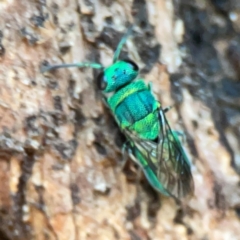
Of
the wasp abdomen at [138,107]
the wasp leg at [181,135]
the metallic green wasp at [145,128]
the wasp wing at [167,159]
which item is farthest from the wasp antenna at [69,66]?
the wasp leg at [181,135]

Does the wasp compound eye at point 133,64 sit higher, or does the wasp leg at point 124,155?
the wasp compound eye at point 133,64

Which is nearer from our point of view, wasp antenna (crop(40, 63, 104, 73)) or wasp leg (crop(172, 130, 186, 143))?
wasp antenna (crop(40, 63, 104, 73))

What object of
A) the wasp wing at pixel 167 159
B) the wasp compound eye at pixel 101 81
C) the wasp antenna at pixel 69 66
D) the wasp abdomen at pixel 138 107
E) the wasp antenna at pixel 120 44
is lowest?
the wasp wing at pixel 167 159

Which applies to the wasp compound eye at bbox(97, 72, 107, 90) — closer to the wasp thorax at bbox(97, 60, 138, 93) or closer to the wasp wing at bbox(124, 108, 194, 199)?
the wasp thorax at bbox(97, 60, 138, 93)

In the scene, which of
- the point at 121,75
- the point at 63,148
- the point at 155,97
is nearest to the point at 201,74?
the point at 155,97

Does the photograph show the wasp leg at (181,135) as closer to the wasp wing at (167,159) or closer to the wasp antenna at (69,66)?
the wasp wing at (167,159)

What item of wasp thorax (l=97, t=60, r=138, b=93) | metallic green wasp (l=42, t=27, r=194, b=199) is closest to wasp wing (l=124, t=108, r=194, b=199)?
metallic green wasp (l=42, t=27, r=194, b=199)

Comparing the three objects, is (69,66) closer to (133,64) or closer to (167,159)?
(133,64)

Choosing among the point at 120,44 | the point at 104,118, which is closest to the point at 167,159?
the point at 104,118

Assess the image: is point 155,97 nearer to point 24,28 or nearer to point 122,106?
point 122,106

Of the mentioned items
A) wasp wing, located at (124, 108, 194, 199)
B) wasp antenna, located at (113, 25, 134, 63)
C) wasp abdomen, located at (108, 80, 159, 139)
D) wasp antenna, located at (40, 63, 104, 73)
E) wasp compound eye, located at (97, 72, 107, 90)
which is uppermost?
wasp antenna, located at (113, 25, 134, 63)
